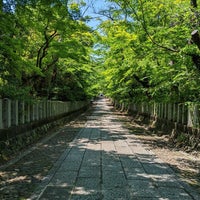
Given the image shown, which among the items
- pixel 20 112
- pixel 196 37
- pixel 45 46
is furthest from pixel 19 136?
pixel 196 37

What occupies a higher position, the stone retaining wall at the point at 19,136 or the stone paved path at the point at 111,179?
the stone retaining wall at the point at 19,136

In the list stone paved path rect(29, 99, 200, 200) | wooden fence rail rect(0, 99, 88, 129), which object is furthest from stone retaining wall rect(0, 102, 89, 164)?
stone paved path rect(29, 99, 200, 200)

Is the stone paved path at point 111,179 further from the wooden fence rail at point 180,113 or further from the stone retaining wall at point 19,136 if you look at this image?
the wooden fence rail at point 180,113

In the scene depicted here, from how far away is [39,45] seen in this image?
51.4 ft

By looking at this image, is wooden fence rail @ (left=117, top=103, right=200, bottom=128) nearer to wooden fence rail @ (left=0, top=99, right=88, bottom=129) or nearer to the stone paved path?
the stone paved path

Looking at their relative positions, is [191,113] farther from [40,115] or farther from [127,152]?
[40,115]

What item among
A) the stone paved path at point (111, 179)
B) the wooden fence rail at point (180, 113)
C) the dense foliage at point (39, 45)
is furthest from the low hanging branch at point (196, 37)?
the dense foliage at point (39, 45)

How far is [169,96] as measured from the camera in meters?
12.9

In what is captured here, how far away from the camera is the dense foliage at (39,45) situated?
891 centimetres

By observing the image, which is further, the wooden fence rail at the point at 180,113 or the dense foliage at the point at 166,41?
the wooden fence rail at the point at 180,113

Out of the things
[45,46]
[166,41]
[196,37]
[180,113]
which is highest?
[45,46]

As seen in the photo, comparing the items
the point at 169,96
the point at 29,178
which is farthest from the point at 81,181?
the point at 169,96

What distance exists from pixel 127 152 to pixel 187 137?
8.50ft

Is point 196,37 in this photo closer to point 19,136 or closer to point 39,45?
point 19,136
